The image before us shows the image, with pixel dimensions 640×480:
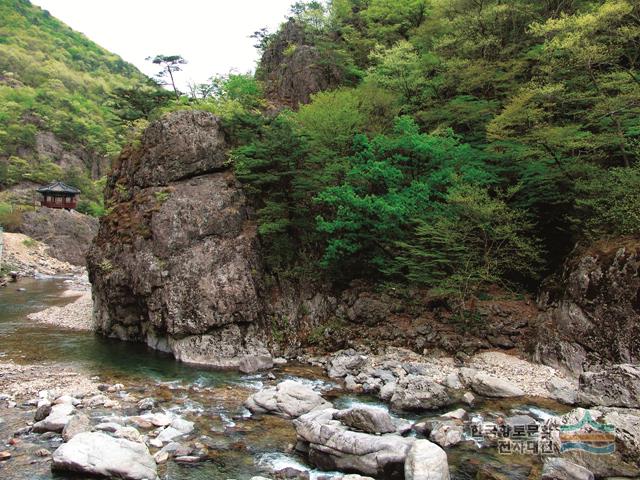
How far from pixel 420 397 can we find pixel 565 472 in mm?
4553

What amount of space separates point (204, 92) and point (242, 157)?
12338 millimetres

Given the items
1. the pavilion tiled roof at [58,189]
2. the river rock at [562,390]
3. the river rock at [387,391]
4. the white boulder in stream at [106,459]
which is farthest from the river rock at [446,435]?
the pavilion tiled roof at [58,189]

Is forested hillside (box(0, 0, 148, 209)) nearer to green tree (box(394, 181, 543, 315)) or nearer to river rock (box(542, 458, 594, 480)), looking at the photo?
green tree (box(394, 181, 543, 315))

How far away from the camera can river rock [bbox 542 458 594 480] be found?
766 centimetres

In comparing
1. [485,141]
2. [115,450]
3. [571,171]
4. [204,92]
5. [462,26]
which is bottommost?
[115,450]

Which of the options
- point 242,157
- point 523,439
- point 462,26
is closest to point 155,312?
point 242,157

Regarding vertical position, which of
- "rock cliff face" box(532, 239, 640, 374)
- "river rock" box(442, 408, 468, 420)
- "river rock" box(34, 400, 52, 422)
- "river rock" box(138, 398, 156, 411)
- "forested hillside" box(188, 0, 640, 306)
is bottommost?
"river rock" box(442, 408, 468, 420)

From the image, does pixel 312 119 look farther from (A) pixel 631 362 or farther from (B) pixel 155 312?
(A) pixel 631 362

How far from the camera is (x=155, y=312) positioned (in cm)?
1812

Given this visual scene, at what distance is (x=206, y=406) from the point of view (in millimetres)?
12039

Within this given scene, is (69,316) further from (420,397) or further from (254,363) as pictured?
(420,397)

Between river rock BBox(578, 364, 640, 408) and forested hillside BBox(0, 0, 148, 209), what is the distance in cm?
3503

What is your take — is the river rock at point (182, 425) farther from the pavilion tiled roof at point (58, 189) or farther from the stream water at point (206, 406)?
the pavilion tiled roof at point (58, 189)

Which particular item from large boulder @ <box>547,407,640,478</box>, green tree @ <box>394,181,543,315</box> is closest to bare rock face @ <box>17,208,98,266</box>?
green tree @ <box>394,181,543,315</box>
